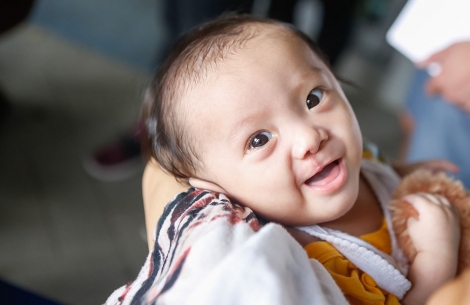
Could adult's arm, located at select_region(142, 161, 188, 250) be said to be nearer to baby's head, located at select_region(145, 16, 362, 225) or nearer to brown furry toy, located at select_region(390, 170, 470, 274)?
baby's head, located at select_region(145, 16, 362, 225)

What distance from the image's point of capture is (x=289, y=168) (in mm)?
569

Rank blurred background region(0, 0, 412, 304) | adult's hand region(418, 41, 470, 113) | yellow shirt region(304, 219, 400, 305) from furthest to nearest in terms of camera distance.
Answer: blurred background region(0, 0, 412, 304), adult's hand region(418, 41, 470, 113), yellow shirt region(304, 219, 400, 305)

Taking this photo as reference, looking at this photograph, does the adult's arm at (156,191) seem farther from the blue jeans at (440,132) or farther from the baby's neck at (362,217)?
the blue jeans at (440,132)

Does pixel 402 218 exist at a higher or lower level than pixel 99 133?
higher

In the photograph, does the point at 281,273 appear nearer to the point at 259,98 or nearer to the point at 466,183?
the point at 259,98

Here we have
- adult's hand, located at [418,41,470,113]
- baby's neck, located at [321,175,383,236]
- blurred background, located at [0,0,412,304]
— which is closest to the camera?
baby's neck, located at [321,175,383,236]

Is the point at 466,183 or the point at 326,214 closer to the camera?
the point at 326,214

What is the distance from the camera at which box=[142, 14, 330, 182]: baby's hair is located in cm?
61

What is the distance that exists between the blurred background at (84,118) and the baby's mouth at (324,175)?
764 mm

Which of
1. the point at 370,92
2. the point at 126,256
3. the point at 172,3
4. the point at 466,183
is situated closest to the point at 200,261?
the point at 466,183

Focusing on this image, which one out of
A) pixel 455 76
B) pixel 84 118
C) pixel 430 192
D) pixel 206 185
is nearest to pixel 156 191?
pixel 206 185

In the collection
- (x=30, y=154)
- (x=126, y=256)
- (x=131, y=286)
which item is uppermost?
(x=131, y=286)

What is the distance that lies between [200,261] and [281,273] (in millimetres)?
70

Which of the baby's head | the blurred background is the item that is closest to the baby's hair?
the baby's head
